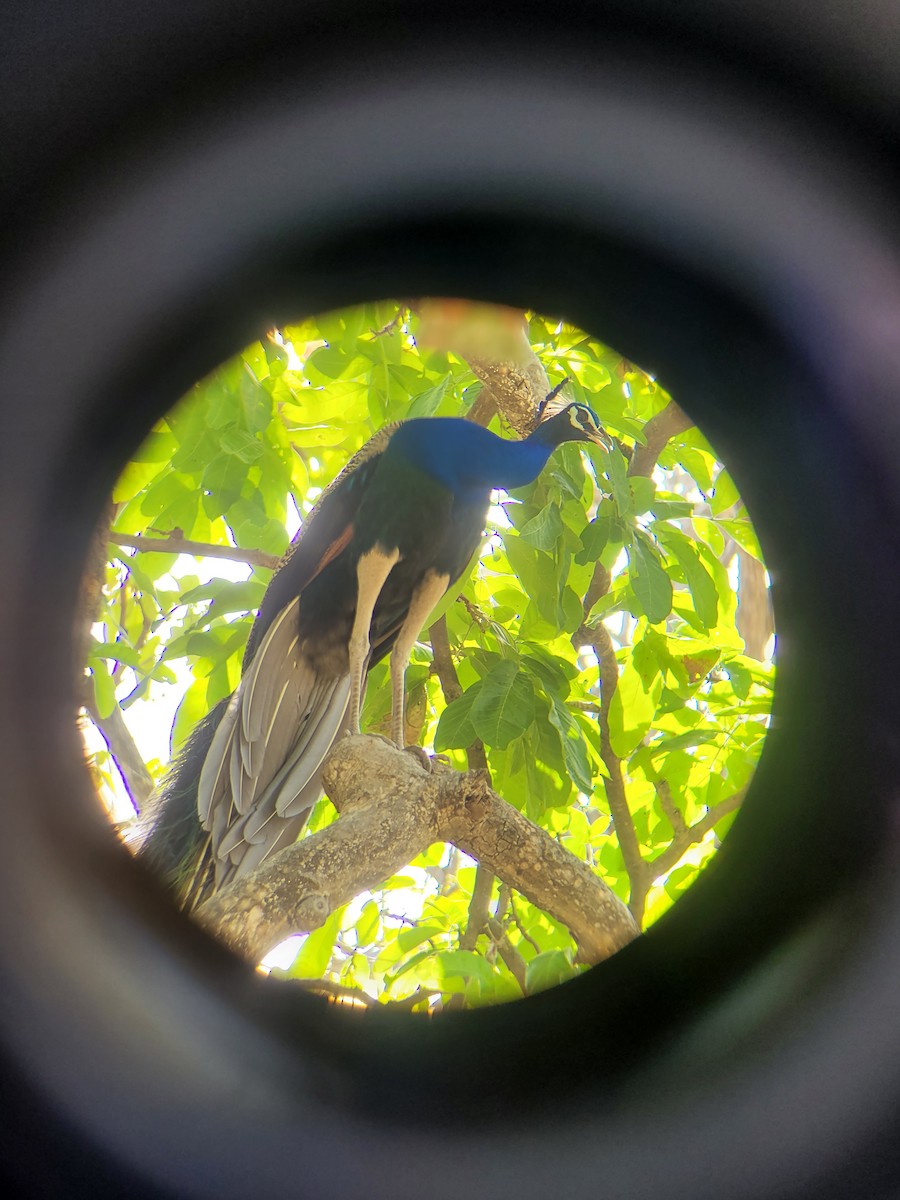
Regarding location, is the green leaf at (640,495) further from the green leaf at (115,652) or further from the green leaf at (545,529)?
the green leaf at (115,652)

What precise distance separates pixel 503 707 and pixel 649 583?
18cm

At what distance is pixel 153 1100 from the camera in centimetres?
35

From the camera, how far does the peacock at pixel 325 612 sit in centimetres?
99

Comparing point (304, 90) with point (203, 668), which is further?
point (203, 668)

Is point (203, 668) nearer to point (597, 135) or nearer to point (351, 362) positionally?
point (351, 362)

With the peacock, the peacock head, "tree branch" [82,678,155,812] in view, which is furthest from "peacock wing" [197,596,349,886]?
the peacock head

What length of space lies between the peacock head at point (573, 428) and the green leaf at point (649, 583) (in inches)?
4.3

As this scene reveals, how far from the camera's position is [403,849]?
89 centimetres

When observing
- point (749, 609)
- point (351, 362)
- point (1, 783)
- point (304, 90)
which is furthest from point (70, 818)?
point (749, 609)

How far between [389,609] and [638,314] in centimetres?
75

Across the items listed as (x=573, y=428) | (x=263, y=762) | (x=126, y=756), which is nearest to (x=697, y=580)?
(x=573, y=428)

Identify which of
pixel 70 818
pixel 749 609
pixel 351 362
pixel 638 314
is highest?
pixel 351 362

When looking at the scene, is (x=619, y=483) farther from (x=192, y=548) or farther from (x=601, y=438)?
(x=192, y=548)

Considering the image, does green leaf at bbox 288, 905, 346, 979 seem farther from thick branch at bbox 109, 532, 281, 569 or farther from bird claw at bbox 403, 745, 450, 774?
thick branch at bbox 109, 532, 281, 569
